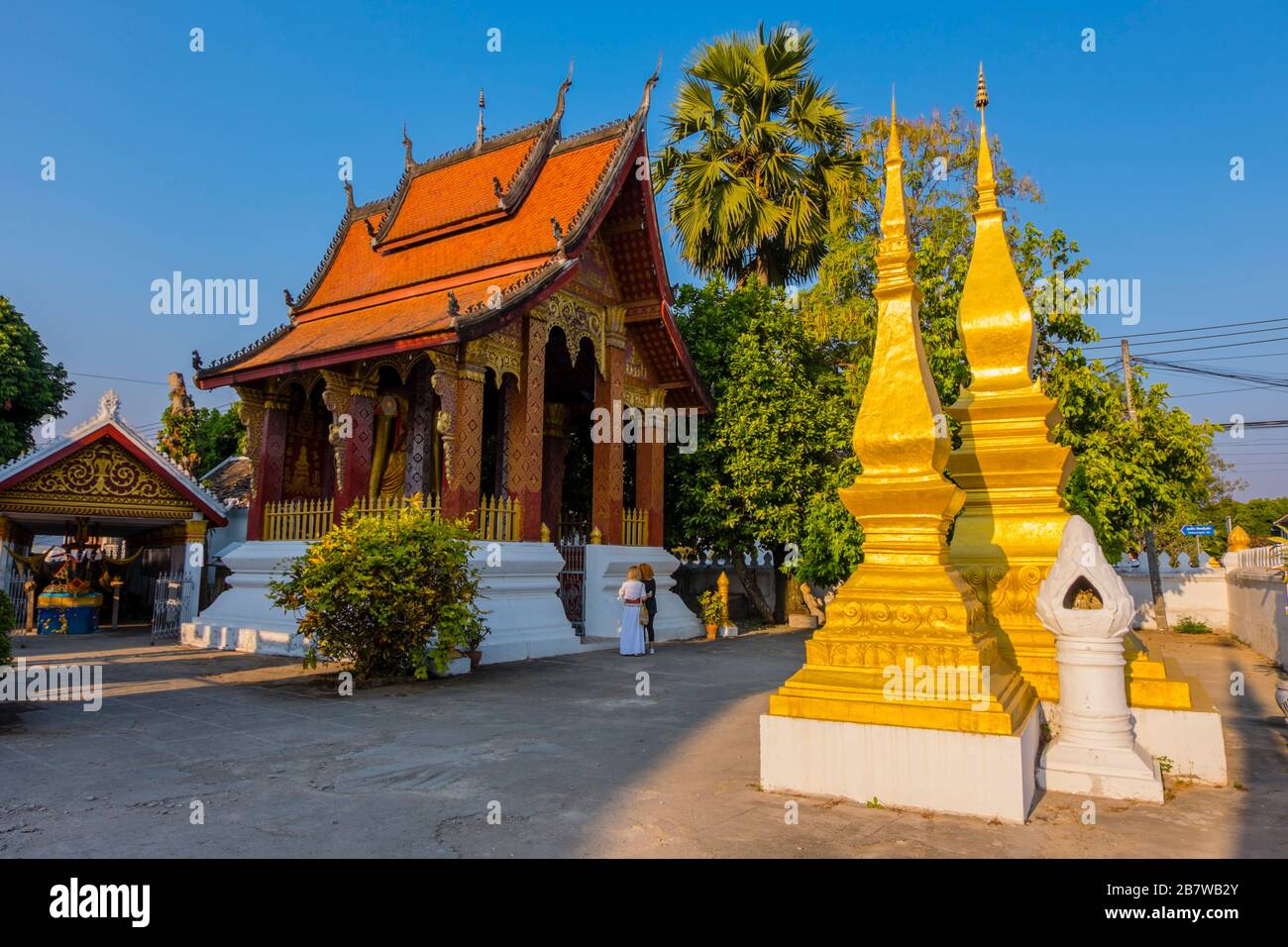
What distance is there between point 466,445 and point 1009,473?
702cm

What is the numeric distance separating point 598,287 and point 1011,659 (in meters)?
9.49

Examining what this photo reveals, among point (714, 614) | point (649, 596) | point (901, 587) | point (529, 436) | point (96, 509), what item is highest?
point (529, 436)

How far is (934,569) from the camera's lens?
4.59 meters

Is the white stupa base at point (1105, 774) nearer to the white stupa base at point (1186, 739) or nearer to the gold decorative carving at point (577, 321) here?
the white stupa base at point (1186, 739)

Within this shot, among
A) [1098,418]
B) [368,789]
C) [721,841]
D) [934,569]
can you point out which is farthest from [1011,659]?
[1098,418]

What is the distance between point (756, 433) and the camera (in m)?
15.0

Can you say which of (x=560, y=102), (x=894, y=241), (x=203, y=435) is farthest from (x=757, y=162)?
(x=203, y=435)

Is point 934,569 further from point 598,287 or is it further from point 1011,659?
point 598,287

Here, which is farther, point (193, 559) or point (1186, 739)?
point (193, 559)

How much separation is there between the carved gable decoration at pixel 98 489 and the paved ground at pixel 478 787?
7.03 m

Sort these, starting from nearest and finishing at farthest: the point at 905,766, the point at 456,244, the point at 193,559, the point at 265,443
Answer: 1. the point at 905,766
2. the point at 265,443
3. the point at 456,244
4. the point at 193,559

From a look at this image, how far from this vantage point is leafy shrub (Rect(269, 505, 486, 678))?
8258 mm

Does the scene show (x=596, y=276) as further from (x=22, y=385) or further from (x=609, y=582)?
(x=22, y=385)

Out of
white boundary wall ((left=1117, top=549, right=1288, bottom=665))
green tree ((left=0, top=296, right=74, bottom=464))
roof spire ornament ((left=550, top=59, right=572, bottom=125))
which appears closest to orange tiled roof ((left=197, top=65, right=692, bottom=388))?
roof spire ornament ((left=550, top=59, right=572, bottom=125))
